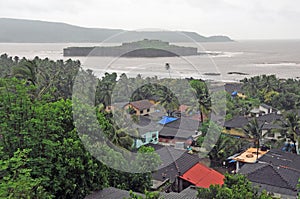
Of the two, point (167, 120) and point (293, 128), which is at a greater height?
point (293, 128)

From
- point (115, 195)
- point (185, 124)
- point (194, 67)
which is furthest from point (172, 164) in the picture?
point (194, 67)

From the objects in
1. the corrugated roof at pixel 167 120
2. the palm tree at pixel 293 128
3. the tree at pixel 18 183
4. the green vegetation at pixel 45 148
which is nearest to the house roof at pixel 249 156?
the palm tree at pixel 293 128

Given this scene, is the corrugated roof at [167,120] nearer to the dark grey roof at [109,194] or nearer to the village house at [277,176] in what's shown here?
the village house at [277,176]

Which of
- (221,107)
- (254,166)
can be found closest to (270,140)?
(221,107)

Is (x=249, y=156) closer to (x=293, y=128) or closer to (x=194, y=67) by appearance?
(x=293, y=128)

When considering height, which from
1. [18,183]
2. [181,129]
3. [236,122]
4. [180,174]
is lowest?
[180,174]

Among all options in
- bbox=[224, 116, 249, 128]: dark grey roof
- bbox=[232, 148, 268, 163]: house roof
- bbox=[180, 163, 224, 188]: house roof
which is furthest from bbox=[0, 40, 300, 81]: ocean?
bbox=[232, 148, 268, 163]: house roof

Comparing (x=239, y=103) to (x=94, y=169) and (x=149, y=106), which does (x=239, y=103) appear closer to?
(x=149, y=106)
